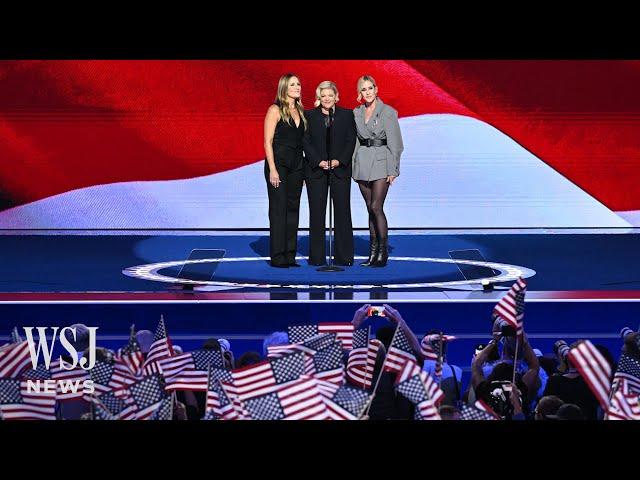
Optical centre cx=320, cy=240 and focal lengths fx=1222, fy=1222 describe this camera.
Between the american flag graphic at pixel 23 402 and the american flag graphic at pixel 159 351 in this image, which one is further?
the american flag graphic at pixel 159 351

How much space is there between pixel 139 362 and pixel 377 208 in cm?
437

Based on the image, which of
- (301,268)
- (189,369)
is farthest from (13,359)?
(301,268)

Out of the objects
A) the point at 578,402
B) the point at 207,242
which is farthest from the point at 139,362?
the point at 207,242

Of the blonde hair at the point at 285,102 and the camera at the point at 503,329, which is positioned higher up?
the blonde hair at the point at 285,102

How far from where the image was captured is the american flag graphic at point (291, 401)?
3381 millimetres

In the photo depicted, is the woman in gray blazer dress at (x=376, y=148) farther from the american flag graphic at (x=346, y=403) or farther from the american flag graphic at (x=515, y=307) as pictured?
the american flag graphic at (x=346, y=403)

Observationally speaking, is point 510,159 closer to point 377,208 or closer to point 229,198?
point 229,198

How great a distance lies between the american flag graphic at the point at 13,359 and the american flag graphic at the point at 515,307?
6.23 ft

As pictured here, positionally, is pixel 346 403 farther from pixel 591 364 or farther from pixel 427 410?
pixel 591 364

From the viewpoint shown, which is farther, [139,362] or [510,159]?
[510,159]

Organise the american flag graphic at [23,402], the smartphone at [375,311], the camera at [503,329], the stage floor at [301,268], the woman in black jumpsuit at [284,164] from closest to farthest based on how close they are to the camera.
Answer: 1. the american flag graphic at [23,402]
2. the camera at [503,329]
3. the smartphone at [375,311]
4. the stage floor at [301,268]
5. the woman in black jumpsuit at [284,164]

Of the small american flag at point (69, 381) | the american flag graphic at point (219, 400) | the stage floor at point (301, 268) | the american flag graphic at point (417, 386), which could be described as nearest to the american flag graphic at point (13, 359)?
the small american flag at point (69, 381)

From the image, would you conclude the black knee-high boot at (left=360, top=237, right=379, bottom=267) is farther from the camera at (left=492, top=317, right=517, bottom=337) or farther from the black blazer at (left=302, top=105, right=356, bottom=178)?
the camera at (left=492, top=317, right=517, bottom=337)

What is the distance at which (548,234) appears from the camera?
1155cm
